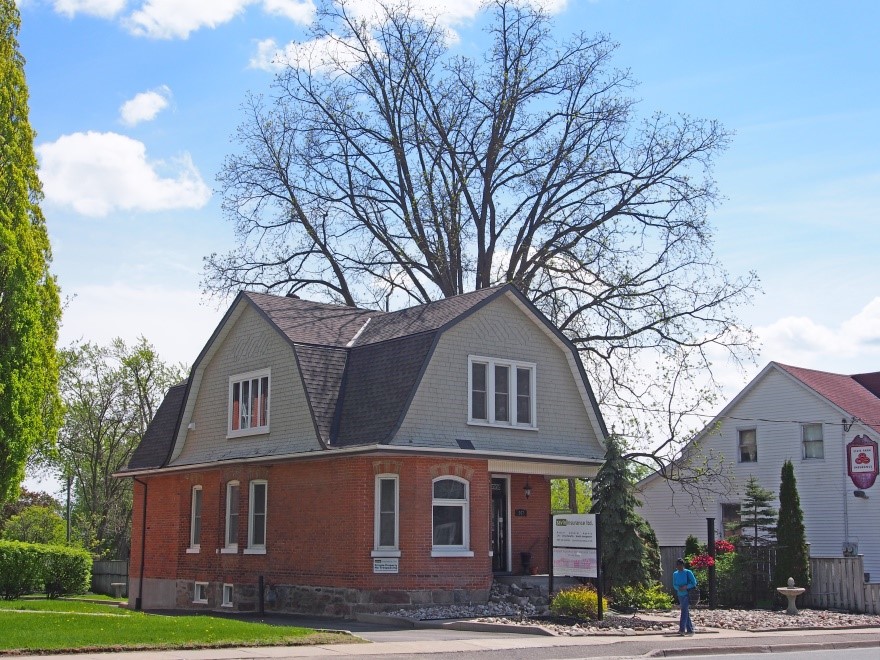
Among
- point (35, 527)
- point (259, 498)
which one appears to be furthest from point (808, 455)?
point (35, 527)

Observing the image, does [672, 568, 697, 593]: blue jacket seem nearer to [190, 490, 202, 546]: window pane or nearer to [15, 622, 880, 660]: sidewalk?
[15, 622, 880, 660]: sidewalk

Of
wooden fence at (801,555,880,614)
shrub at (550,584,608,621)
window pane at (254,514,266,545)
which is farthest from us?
window pane at (254,514,266,545)

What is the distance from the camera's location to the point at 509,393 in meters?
26.8

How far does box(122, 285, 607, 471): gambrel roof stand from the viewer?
977 inches

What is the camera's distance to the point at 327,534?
24781 mm

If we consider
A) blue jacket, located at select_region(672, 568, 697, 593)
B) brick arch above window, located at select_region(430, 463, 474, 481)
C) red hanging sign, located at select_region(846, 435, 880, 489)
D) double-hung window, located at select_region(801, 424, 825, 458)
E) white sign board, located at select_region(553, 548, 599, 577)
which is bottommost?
blue jacket, located at select_region(672, 568, 697, 593)

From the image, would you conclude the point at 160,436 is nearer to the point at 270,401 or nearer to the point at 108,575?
the point at 270,401

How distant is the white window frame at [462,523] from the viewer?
24.3m

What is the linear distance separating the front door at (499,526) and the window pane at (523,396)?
1.76 meters

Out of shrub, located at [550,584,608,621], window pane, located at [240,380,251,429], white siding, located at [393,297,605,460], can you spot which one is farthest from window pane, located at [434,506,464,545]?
window pane, located at [240,380,251,429]

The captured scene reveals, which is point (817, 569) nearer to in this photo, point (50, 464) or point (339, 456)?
point (339, 456)

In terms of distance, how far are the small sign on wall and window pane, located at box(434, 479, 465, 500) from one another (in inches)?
70.8

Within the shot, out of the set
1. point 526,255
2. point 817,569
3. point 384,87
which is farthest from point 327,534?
point 384,87

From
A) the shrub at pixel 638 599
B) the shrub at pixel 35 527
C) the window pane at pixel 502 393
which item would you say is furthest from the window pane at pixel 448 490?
the shrub at pixel 35 527
